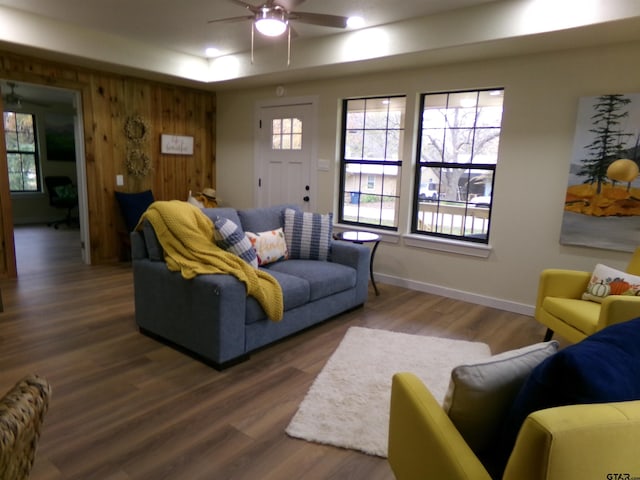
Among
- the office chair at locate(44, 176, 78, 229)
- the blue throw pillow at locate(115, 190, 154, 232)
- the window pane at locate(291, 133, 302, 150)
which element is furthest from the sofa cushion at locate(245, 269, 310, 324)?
the office chair at locate(44, 176, 78, 229)

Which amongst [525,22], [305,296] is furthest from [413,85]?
[305,296]

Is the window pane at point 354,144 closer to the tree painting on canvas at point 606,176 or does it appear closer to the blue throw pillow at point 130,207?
the tree painting on canvas at point 606,176

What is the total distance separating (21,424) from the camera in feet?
2.37

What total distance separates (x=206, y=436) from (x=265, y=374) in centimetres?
66

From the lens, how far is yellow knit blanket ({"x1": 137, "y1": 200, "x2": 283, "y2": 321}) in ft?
9.05

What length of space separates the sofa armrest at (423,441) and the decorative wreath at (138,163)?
197 inches

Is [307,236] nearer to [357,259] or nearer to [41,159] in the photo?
[357,259]

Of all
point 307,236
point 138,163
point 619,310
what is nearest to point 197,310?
point 307,236

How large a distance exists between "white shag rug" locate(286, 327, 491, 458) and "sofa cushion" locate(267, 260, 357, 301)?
1.26 ft

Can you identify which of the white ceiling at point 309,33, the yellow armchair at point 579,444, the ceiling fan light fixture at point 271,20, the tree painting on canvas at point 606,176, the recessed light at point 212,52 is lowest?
the yellow armchair at point 579,444

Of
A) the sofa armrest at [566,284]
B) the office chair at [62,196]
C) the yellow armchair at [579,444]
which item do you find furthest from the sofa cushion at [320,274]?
the office chair at [62,196]

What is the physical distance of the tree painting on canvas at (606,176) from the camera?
10.9ft

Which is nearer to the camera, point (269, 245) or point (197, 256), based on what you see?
point (197, 256)

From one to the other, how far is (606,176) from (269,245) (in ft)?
9.12
